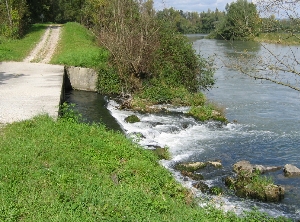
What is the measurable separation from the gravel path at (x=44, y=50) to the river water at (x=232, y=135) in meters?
4.32

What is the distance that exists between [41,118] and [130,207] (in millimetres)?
5114

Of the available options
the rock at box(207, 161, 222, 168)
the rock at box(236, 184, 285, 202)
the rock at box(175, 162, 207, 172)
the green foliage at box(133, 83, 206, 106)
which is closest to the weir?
the green foliage at box(133, 83, 206, 106)

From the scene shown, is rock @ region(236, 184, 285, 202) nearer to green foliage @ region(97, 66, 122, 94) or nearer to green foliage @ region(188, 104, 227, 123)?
green foliage @ region(188, 104, 227, 123)

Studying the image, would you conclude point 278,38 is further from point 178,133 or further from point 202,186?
point 178,133

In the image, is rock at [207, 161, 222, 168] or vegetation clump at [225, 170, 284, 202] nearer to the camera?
vegetation clump at [225, 170, 284, 202]

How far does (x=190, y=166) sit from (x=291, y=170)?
2.77 metres

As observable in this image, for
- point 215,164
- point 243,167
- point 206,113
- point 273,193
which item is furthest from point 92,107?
point 273,193

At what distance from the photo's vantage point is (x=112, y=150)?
28.7ft

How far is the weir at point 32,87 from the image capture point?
11234 millimetres

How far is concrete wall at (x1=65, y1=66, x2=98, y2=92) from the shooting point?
18.9m

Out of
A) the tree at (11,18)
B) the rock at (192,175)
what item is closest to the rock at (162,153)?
the rock at (192,175)

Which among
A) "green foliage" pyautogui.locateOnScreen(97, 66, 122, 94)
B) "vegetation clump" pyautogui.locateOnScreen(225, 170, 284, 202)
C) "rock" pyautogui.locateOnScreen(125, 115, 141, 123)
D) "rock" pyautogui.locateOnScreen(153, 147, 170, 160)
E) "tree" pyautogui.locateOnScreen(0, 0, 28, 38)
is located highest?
"tree" pyautogui.locateOnScreen(0, 0, 28, 38)

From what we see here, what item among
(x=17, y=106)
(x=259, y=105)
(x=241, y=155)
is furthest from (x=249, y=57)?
(x=259, y=105)

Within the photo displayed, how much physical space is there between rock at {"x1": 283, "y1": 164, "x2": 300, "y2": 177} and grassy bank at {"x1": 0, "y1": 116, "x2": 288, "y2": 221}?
3327 mm
